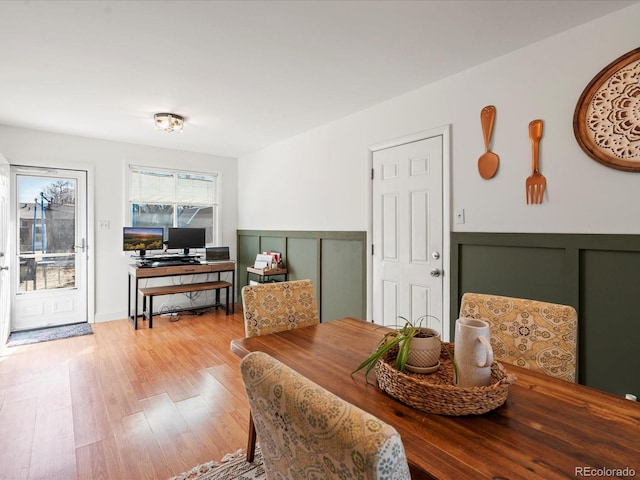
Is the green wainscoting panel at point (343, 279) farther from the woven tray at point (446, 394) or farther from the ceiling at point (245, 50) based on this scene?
the woven tray at point (446, 394)

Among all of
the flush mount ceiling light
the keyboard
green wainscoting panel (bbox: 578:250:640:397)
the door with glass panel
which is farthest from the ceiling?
the keyboard

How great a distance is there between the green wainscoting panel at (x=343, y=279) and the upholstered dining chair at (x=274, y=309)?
1.47 metres

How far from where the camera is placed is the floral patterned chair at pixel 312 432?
19.4 inches

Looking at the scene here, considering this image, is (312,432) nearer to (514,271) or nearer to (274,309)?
(274,309)

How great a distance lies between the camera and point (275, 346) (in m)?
1.44

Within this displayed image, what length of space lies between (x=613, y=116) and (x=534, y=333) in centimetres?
136

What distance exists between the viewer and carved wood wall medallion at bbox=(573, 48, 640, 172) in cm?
176

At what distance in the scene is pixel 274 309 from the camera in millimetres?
1797

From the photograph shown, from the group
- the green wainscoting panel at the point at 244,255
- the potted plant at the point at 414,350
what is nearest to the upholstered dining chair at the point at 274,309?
the potted plant at the point at 414,350

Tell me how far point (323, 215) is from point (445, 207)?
1.51 metres

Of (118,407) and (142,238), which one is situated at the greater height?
(142,238)

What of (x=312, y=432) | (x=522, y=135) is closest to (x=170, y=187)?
(x=522, y=135)

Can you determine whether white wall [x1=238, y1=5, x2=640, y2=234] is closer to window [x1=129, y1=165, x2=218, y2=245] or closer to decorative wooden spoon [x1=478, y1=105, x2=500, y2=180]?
decorative wooden spoon [x1=478, y1=105, x2=500, y2=180]

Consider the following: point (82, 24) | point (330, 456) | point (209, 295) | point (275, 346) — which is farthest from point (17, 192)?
point (330, 456)
